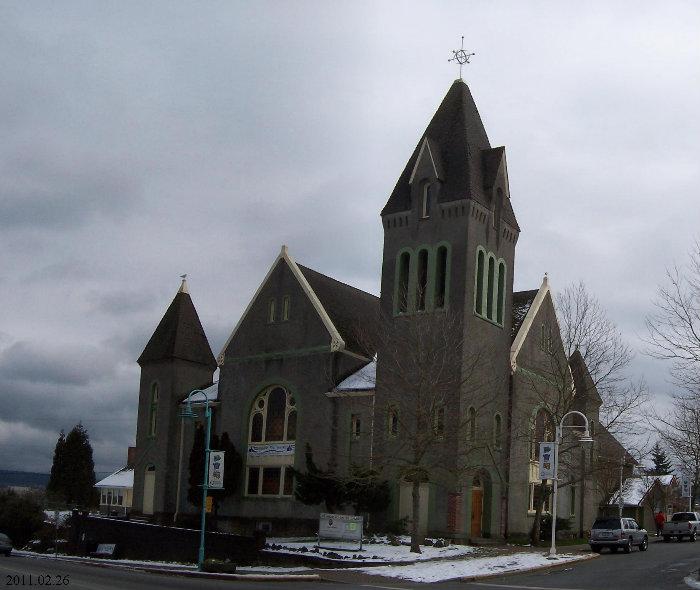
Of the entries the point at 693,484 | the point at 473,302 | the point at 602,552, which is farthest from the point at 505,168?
the point at 693,484

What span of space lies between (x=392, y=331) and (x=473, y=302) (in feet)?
13.8

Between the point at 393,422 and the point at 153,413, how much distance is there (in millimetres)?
18204

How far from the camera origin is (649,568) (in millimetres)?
33156

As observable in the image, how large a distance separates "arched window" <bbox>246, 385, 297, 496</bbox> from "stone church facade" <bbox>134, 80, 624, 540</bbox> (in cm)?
8

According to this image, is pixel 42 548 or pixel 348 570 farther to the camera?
pixel 42 548

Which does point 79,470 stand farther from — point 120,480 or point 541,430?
point 541,430

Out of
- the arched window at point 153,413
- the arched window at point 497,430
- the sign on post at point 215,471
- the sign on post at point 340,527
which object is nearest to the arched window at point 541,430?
the arched window at point 497,430

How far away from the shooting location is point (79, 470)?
299 ft

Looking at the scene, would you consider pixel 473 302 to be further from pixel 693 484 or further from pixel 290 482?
pixel 693 484

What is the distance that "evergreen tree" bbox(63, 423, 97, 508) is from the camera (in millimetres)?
89312

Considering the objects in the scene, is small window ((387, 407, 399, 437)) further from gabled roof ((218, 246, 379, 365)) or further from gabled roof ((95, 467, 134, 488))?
gabled roof ((95, 467, 134, 488))

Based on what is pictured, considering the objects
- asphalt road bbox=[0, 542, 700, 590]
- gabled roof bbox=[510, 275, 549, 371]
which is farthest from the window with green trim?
asphalt road bbox=[0, 542, 700, 590]

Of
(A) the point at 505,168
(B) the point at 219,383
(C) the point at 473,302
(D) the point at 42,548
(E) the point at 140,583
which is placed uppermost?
(A) the point at 505,168

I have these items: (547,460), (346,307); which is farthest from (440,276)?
(547,460)
